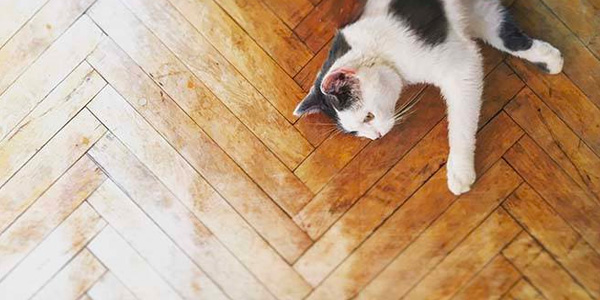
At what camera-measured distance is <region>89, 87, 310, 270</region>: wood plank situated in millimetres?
1509

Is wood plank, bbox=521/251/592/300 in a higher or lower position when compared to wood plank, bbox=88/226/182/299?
lower

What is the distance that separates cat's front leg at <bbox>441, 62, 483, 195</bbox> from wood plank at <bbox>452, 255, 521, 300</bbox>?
0.20 metres

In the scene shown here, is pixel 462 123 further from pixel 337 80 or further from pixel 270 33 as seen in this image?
pixel 270 33

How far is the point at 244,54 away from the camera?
60.5 inches

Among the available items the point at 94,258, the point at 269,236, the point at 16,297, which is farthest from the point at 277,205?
the point at 16,297

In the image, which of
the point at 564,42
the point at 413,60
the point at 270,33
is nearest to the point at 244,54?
the point at 270,33

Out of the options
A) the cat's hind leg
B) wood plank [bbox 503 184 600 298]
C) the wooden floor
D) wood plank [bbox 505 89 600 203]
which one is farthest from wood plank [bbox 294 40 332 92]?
wood plank [bbox 503 184 600 298]

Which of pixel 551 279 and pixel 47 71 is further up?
pixel 47 71

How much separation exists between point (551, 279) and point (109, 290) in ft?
3.68

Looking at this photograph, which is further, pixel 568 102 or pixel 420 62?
pixel 568 102

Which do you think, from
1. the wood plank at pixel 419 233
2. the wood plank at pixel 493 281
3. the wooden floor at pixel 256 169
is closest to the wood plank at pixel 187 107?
the wooden floor at pixel 256 169

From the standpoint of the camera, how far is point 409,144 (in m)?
1.49

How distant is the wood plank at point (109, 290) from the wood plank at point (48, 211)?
0.64ft

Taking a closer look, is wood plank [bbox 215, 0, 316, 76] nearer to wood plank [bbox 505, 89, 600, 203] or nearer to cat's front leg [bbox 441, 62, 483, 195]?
cat's front leg [bbox 441, 62, 483, 195]
